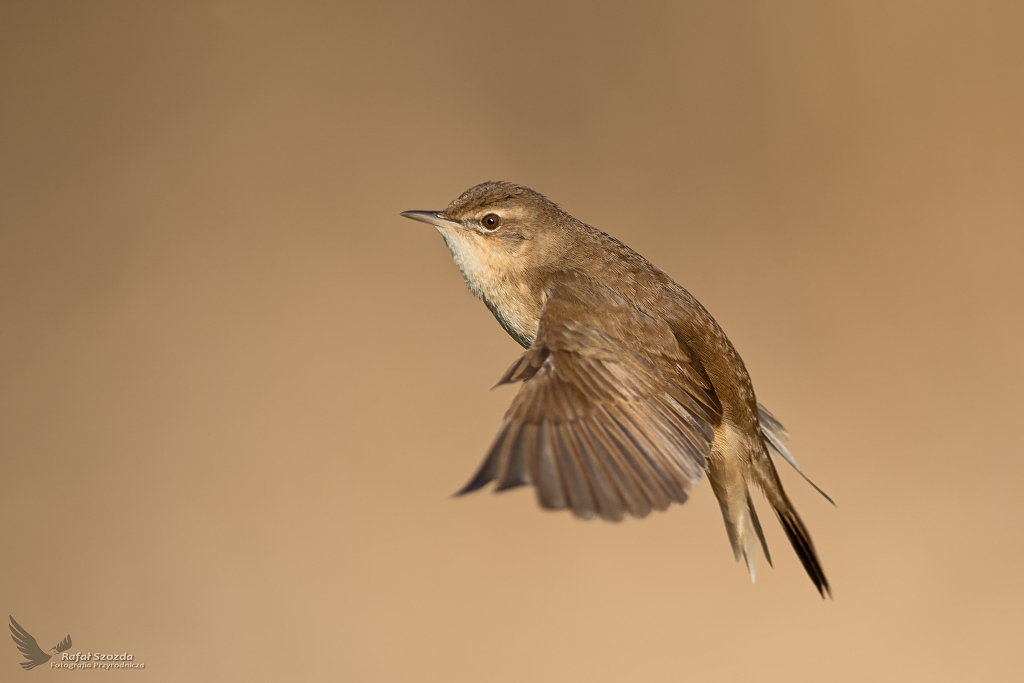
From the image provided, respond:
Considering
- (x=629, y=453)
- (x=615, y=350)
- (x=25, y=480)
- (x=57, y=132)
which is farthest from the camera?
(x=57, y=132)

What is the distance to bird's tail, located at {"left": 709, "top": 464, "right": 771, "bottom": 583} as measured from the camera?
1178 mm

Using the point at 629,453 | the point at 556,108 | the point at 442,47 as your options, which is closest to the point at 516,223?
the point at 629,453

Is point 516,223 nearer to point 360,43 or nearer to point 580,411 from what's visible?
point 580,411

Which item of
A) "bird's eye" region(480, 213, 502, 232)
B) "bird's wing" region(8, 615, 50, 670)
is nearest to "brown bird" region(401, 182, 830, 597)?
"bird's eye" region(480, 213, 502, 232)

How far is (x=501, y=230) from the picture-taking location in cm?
122

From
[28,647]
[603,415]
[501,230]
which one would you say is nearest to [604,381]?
[603,415]

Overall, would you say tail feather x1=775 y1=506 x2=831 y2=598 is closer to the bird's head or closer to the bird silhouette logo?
the bird's head

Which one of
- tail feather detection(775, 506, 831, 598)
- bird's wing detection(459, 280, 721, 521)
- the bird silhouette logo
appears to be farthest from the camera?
the bird silhouette logo

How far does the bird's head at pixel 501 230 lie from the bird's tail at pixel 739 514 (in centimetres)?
39

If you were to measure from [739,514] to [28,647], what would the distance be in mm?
1915

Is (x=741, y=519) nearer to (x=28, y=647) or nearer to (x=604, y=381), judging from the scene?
(x=604, y=381)

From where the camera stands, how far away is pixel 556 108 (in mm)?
2658

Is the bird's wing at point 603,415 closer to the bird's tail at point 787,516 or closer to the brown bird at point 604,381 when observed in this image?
the brown bird at point 604,381

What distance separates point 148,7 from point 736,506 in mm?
2460
